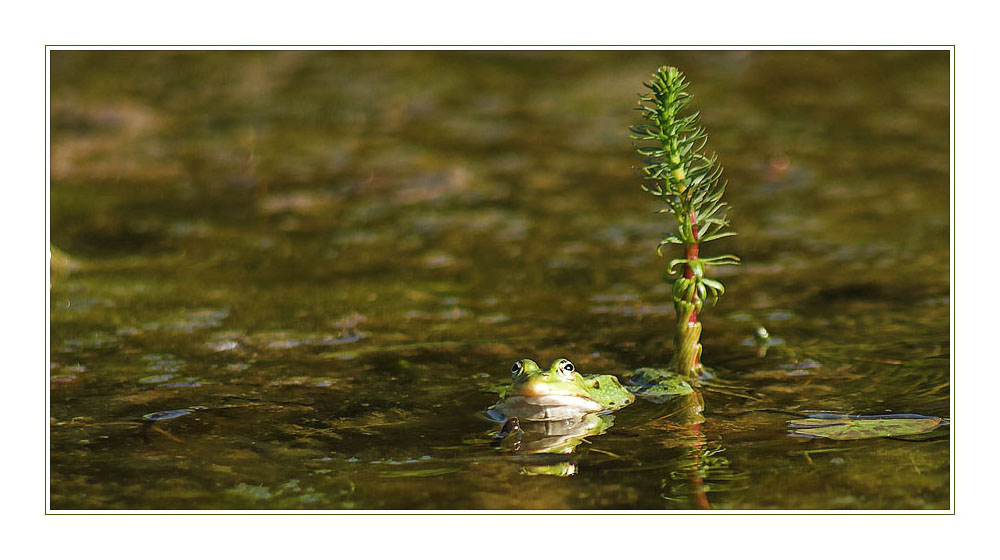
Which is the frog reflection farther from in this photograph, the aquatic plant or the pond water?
the aquatic plant

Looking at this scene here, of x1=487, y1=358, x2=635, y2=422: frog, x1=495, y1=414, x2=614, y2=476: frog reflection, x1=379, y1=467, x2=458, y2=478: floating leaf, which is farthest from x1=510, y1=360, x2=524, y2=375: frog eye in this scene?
x1=379, y1=467, x2=458, y2=478: floating leaf

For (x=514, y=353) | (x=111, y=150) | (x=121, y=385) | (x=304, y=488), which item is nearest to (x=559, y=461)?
(x=304, y=488)

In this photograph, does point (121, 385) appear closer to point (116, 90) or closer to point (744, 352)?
point (744, 352)

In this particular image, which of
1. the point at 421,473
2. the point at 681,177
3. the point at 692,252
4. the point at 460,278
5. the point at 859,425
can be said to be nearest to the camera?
the point at 421,473

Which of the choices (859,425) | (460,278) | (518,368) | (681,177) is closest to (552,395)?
(518,368)

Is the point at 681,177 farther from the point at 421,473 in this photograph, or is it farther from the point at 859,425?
the point at 421,473

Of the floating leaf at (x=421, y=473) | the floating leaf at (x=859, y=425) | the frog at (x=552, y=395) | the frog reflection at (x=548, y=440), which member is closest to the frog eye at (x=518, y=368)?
the frog at (x=552, y=395)
